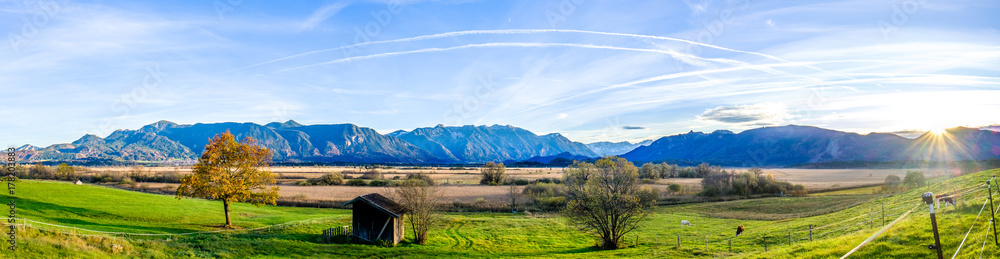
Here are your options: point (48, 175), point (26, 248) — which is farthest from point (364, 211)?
point (48, 175)

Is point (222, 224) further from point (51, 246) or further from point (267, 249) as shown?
point (51, 246)

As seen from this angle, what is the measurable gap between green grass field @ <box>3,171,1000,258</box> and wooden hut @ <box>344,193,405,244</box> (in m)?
1.54

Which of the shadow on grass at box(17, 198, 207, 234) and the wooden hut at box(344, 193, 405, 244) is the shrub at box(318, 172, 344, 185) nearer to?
the shadow on grass at box(17, 198, 207, 234)

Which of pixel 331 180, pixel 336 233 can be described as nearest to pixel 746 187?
pixel 336 233

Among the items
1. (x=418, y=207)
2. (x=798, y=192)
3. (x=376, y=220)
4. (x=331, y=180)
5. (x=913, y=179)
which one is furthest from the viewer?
(x=331, y=180)

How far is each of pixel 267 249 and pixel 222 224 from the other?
12392 mm

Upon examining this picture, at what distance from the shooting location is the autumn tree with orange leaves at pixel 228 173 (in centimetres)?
3806

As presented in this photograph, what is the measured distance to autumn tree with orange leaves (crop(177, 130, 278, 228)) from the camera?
125 feet

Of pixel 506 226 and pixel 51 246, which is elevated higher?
pixel 51 246

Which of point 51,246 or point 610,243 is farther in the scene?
point 610,243

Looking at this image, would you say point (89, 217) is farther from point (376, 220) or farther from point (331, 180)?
point (331, 180)

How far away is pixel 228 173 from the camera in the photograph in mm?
39719

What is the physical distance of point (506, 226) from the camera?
50.5 m

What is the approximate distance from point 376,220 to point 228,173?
554 inches
